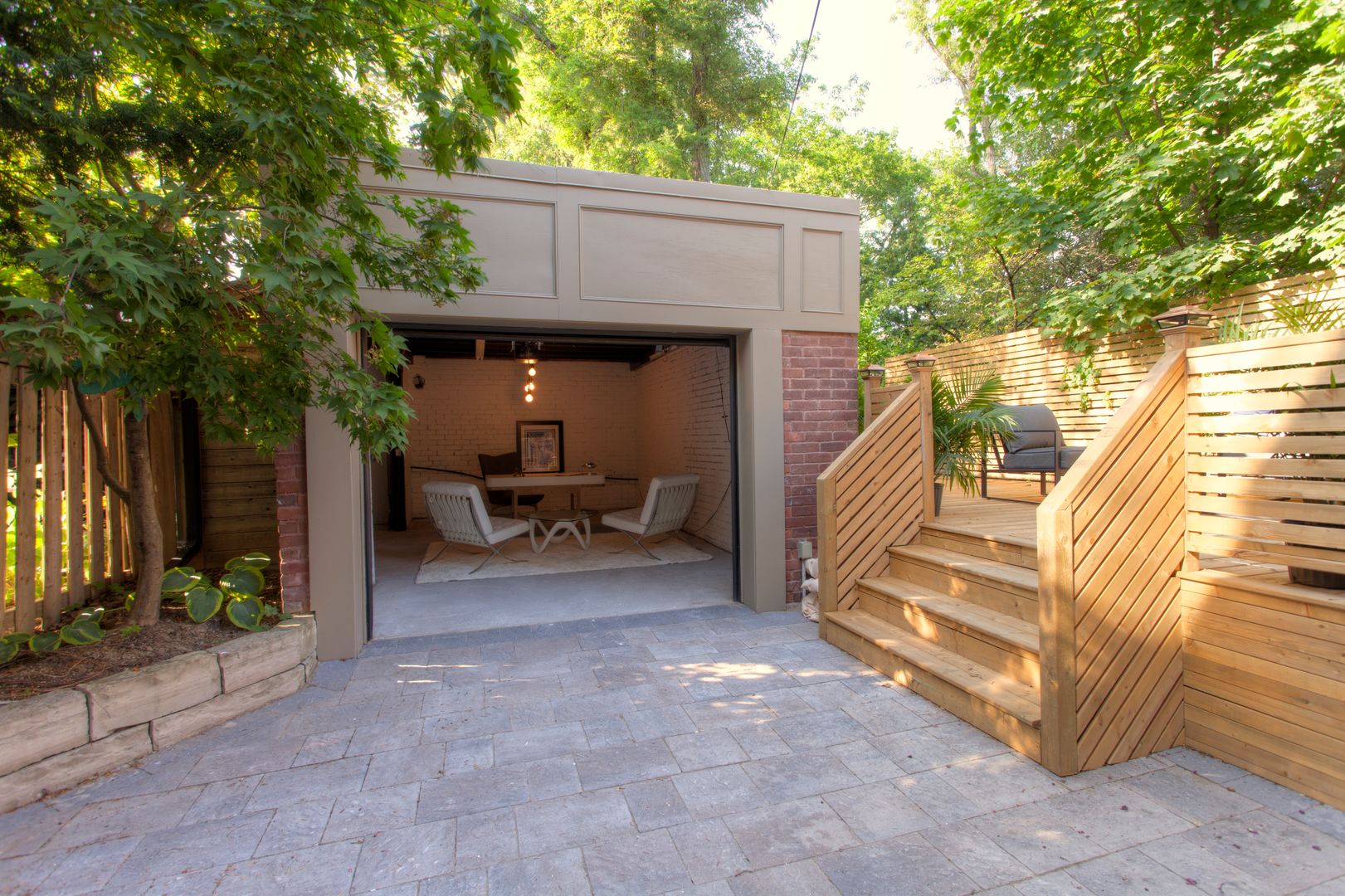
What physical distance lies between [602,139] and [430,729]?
1109 centimetres

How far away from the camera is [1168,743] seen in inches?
97.3

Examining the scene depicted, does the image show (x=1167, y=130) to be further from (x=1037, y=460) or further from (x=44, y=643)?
(x=44, y=643)

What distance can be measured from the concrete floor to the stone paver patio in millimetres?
1164

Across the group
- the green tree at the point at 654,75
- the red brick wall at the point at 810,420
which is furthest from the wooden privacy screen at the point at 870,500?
the green tree at the point at 654,75

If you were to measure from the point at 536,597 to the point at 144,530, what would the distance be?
2577mm

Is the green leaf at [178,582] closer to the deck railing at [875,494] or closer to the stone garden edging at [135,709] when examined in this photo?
the stone garden edging at [135,709]

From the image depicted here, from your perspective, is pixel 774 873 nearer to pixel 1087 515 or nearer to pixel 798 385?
pixel 1087 515

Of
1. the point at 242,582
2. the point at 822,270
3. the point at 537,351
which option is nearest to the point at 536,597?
the point at 242,582

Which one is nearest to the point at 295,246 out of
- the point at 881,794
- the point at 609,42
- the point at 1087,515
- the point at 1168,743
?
the point at 881,794

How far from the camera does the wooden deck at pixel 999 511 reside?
3787 mm

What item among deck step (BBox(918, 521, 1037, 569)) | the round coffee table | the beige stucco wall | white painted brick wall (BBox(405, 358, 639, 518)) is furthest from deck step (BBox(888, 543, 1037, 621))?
white painted brick wall (BBox(405, 358, 639, 518))

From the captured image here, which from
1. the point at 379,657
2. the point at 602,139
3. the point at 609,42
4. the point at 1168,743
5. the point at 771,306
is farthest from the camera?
the point at 602,139

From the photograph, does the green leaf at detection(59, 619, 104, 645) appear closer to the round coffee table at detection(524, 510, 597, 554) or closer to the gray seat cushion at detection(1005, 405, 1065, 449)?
the round coffee table at detection(524, 510, 597, 554)

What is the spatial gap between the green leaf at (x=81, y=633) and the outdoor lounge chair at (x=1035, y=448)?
5888mm
